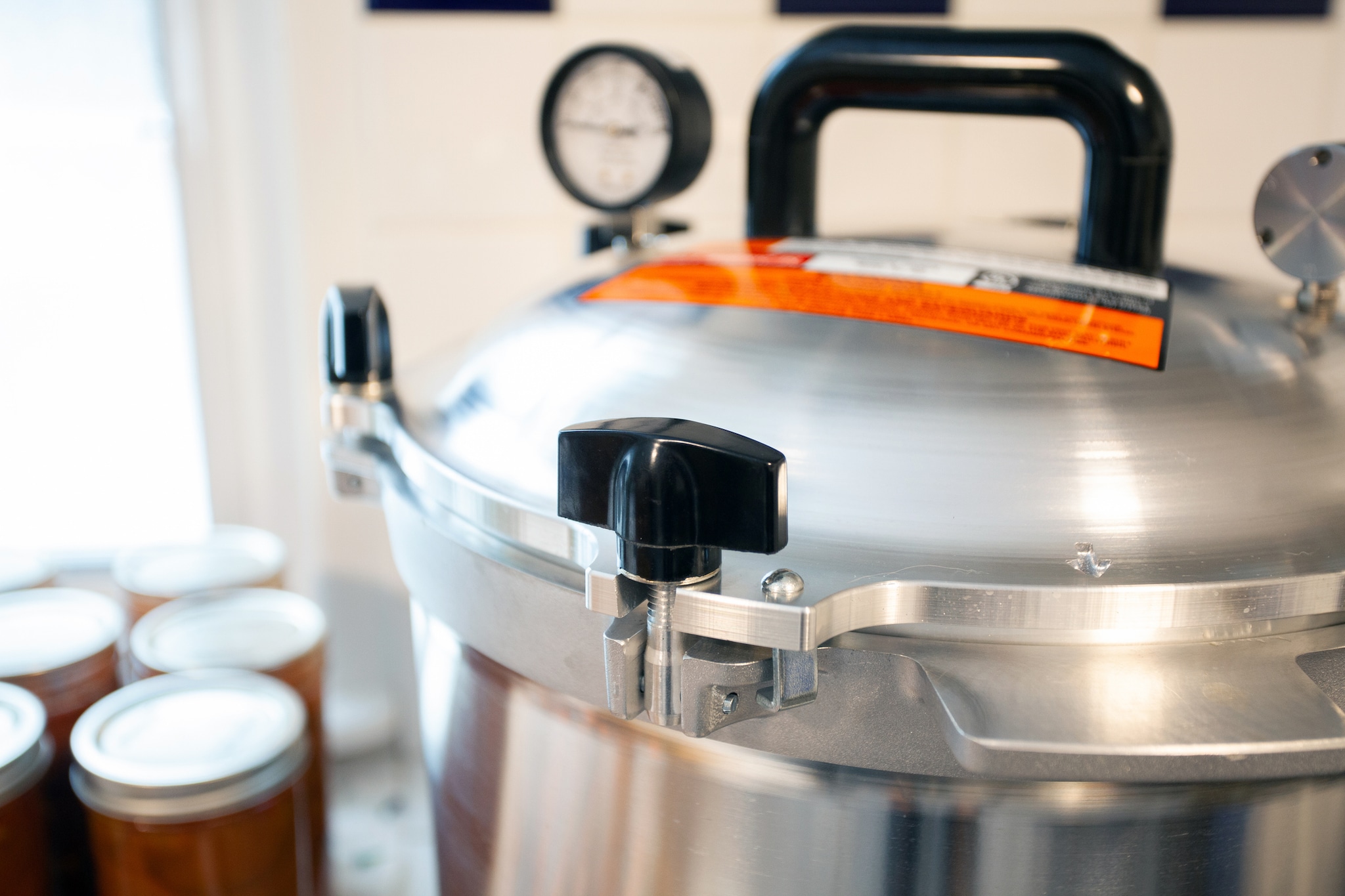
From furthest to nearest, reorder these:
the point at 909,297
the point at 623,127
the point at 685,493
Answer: the point at 623,127 < the point at 909,297 < the point at 685,493

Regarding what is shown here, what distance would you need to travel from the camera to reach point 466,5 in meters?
0.84

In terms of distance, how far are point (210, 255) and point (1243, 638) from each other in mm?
901

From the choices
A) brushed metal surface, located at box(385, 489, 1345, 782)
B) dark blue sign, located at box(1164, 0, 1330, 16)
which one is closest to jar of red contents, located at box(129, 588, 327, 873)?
brushed metal surface, located at box(385, 489, 1345, 782)

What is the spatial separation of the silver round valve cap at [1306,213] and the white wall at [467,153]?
1.57ft

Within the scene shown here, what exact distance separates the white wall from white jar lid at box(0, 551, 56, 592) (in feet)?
0.72

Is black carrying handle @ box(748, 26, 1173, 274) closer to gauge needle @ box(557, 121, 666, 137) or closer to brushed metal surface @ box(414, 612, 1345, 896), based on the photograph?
gauge needle @ box(557, 121, 666, 137)

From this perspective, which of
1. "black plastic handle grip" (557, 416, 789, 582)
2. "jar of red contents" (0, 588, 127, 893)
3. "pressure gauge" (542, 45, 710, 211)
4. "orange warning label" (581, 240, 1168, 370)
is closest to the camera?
"black plastic handle grip" (557, 416, 789, 582)

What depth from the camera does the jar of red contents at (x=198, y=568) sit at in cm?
80

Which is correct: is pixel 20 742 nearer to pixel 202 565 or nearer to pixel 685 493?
pixel 202 565

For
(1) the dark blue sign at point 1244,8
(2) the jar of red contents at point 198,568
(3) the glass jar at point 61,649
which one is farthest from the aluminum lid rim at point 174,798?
(1) the dark blue sign at point 1244,8

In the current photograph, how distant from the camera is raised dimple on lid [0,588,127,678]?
2.20 feet

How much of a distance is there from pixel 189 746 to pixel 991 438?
1.61 feet

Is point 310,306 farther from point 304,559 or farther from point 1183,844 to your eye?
point 1183,844

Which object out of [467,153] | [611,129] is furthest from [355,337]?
[467,153]
